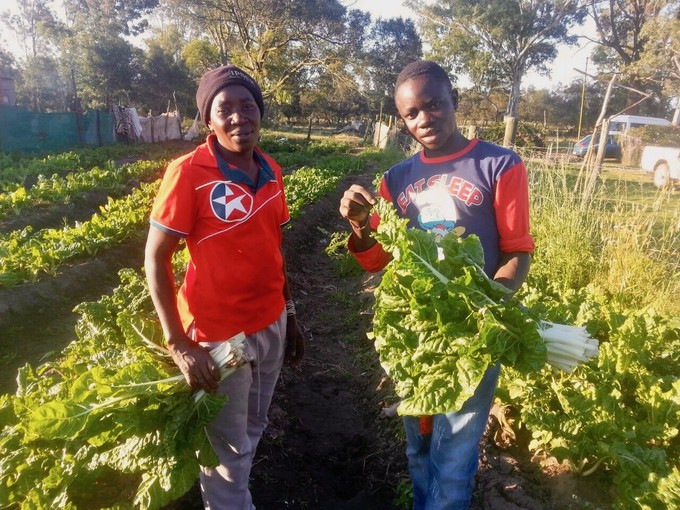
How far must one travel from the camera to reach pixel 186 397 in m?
2.27

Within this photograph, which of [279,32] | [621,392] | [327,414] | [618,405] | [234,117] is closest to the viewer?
[234,117]

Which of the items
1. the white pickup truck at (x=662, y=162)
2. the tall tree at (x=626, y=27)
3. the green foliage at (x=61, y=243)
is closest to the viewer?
the green foliage at (x=61, y=243)

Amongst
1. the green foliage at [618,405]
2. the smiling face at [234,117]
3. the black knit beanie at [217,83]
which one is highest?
the black knit beanie at [217,83]

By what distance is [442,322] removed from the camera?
75.3 inches

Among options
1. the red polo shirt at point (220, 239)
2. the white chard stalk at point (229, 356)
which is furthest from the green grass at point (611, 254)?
the white chard stalk at point (229, 356)

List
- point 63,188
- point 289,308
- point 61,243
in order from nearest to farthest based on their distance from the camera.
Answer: point 289,308 < point 61,243 < point 63,188

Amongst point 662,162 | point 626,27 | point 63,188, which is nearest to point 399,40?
point 626,27

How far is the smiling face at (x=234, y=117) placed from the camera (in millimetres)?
2283

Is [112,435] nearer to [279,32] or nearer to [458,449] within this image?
[458,449]

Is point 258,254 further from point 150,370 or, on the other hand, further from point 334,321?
point 334,321

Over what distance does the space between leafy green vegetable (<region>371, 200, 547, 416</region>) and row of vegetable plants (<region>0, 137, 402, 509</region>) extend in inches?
34.8

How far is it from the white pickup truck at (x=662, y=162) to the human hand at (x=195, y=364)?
15472 mm

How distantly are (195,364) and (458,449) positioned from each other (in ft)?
4.09

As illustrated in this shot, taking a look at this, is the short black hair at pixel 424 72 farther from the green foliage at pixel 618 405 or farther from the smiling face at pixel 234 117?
the green foliage at pixel 618 405
